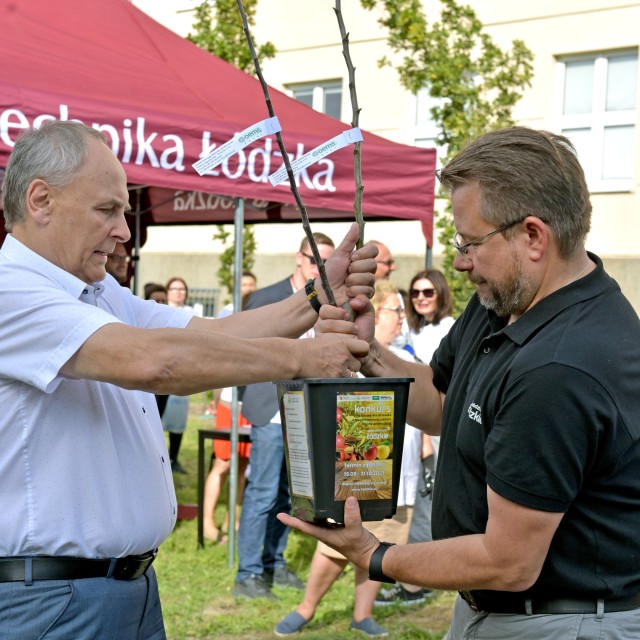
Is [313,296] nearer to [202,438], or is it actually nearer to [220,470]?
[202,438]

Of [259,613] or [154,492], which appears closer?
[154,492]

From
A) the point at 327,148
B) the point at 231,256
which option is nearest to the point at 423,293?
the point at 327,148

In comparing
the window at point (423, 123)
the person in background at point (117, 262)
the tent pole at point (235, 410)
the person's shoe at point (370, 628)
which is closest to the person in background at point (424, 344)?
the person's shoe at point (370, 628)

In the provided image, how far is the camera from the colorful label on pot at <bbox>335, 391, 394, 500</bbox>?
1892 millimetres

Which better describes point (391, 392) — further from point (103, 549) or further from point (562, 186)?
point (103, 549)

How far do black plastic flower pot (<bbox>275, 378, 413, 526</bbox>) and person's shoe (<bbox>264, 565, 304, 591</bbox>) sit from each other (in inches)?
149

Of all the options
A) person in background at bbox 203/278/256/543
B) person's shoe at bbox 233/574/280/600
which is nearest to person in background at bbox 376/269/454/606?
person's shoe at bbox 233/574/280/600

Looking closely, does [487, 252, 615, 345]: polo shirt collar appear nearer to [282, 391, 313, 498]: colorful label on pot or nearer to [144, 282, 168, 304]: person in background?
[282, 391, 313, 498]: colorful label on pot

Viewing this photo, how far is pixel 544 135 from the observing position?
1.96m

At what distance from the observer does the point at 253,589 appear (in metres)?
5.36

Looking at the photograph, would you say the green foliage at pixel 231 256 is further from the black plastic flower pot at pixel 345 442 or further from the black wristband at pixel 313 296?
the black plastic flower pot at pixel 345 442

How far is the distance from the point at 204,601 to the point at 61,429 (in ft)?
11.2

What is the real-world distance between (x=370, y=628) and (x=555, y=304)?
326 cm

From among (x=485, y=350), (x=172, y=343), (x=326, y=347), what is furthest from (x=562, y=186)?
(x=172, y=343)
